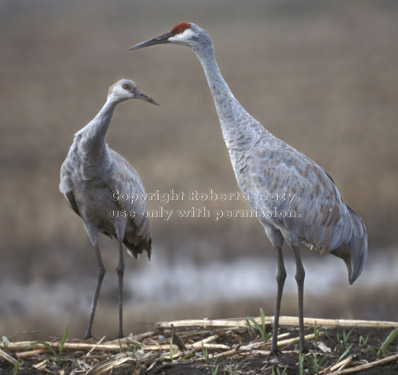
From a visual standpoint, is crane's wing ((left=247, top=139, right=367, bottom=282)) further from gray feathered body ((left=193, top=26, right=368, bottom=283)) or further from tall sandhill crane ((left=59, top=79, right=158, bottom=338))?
tall sandhill crane ((left=59, top=79, right=158, bottom=338))

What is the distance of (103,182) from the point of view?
282cm

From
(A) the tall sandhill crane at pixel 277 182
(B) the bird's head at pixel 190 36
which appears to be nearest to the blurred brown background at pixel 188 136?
(A) the tall sandhill crane at pixel 277 182

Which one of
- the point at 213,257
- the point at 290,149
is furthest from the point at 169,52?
the point at 290,149

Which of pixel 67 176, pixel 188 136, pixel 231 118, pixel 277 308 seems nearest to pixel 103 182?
pixel 67 176

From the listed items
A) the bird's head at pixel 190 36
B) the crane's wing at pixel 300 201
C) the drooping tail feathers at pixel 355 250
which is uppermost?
the bird's head at pixel 190 36

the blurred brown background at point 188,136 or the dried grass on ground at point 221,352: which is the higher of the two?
the blurred brown background at point 188,136

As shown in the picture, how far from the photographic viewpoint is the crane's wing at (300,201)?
235 cm

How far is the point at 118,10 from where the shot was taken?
5.66 m

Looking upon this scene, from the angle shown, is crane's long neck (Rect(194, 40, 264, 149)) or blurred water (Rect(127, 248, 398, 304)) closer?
crane's long neck (Rect(194, 40, 264, 149))

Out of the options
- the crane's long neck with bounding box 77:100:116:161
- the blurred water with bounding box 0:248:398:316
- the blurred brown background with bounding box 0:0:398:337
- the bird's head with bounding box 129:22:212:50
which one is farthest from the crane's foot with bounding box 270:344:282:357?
the blurred water with bounding box 0:248:398:316

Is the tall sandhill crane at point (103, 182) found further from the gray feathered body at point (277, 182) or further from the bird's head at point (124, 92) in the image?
the gray feathered body at point (277, 182)

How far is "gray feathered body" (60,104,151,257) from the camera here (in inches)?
105

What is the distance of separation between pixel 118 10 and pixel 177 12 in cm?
58

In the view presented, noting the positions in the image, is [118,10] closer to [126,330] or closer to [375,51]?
[375,51]
